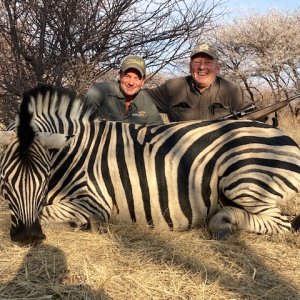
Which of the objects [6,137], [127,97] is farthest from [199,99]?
[6,137]

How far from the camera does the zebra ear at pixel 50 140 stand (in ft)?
8.99

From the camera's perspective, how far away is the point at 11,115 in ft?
17.1

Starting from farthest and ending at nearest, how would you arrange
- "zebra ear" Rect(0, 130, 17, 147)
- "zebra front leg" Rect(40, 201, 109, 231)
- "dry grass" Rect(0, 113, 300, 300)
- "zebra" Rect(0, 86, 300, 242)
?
1. "zebra" Rect(0, 86, 300, 242)
2. "zebra front leg" Rect(40, 201, 109, 231)
3. "zebra ear" Rect(0, 130, 17, 147)
4. "dry grass" Rect(0, 113, 300, 300)

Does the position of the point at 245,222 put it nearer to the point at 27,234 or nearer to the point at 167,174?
the point at 167,174

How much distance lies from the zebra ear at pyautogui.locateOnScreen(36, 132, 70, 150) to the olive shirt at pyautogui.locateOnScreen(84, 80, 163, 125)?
4.94ft

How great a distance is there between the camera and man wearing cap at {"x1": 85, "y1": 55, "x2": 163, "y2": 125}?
A: 436cm

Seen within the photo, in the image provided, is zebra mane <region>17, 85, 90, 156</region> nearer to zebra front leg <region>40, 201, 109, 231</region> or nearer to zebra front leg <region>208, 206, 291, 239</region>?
zebra front leg <region>40, 201, 109, 231</region>

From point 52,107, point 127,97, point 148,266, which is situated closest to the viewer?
point 148,266

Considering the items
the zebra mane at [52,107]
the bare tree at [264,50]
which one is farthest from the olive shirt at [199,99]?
the bare tree at [264,50]

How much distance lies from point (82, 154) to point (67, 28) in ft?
7.13

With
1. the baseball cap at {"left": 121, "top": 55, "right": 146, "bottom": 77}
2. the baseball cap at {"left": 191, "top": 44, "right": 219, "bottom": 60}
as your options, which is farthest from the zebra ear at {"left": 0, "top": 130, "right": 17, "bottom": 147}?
the baseball cap at {"left": 191, "top": 44, "right": 219, "bottom": 60}

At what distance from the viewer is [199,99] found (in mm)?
4785

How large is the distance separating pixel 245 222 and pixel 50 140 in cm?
139

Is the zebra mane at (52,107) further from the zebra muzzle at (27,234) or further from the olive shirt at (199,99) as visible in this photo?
the olive shirt at (199,99)
